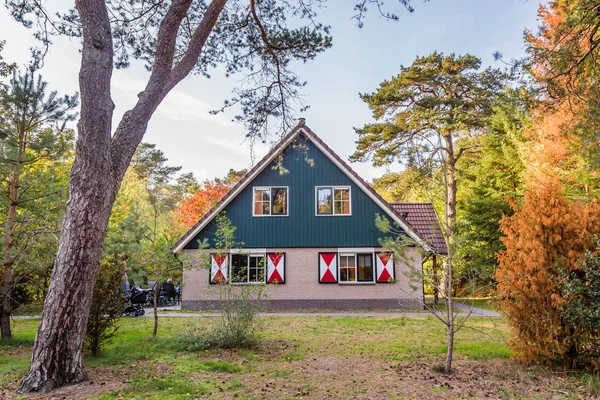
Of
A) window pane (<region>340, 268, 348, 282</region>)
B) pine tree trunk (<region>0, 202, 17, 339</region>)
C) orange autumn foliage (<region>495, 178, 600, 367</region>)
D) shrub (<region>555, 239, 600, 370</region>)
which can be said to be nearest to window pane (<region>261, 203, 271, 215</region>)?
window pane (<region>340, 268, 348, 282</region>)

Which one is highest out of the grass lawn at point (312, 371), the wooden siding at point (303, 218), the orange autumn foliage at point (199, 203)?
the orange autumn foliage at point (199, 203)

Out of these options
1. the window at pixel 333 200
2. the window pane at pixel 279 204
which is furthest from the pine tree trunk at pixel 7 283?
the window at pixel 333 200

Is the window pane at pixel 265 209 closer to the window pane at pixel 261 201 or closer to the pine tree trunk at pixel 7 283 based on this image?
the window pane at pixel 261 201

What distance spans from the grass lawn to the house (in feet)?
19.9

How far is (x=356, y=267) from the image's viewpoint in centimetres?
1579

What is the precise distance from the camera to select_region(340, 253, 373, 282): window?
15742 millimetres

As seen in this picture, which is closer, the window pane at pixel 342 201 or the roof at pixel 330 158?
the roof at pixel 330 158

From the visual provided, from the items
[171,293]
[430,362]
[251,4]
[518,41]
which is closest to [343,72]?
[251,4]

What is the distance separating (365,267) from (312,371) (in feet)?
33.2

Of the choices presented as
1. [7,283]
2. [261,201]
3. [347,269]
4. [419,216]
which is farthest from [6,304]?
[419,216]

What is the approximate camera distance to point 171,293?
1861 cm

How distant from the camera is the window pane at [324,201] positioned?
53.3 ft

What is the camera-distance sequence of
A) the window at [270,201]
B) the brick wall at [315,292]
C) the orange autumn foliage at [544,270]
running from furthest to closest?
the window at [270,201] < the brick wall at [315,292] < the orange autumn foliage at [544,270]

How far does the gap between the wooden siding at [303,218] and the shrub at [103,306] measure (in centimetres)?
851
